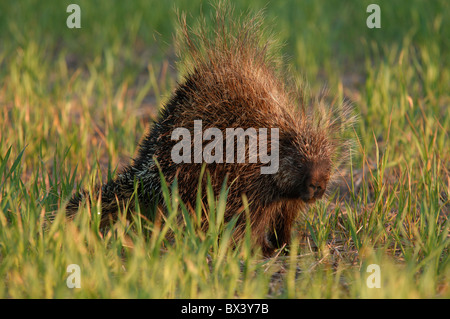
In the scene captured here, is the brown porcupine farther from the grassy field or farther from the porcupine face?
the grassy field

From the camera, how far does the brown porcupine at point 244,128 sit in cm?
378

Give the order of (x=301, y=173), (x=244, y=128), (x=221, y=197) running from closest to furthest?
(x=221, y=197), (x=301, y=173), (x=244, y=128)

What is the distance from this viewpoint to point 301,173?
3.70 metres

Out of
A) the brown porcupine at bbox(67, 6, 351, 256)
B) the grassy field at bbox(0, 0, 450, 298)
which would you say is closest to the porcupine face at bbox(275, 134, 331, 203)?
the brown porcupine at bbox(67, 6, 351, 256)

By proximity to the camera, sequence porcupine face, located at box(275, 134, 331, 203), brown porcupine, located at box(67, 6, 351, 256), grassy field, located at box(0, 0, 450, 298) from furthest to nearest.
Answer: brown porcupine, located at box(67, 6, 351, 256) < porcupine face, located at box(275, 134, 331, 203) < grassy field, located at box(0, 0, 450, 298)

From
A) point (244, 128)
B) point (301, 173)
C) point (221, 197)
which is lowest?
point (221, 197)

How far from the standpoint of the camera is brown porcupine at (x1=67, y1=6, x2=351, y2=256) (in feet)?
12.4

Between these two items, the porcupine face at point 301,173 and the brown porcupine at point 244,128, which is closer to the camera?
the porcupine face at point 301,173

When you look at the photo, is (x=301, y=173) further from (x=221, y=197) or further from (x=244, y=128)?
(x=221, y=197)

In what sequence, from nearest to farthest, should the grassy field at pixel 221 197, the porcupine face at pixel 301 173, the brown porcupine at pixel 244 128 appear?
the grassy field at pixel 221 197 → the porcupine face at pixel 301 173 → the brown porcupine at pixel 244 128

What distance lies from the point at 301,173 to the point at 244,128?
46cm

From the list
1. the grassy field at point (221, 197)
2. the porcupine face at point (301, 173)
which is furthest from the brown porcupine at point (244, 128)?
the grassy field at point (221, 197)

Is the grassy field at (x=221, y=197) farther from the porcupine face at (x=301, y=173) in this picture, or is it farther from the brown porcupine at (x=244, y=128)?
the porcupine face at (x=301, y=173)

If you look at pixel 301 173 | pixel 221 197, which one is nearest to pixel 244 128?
pixel 301 173
